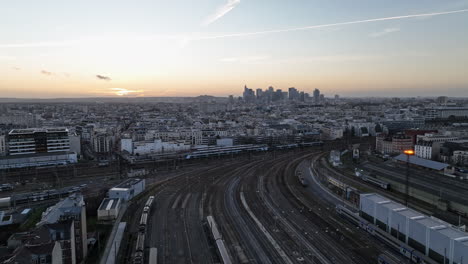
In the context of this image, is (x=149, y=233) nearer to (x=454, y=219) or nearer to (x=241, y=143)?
(x=454, y=219)

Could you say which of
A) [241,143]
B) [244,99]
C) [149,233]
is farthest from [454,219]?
[244,99]

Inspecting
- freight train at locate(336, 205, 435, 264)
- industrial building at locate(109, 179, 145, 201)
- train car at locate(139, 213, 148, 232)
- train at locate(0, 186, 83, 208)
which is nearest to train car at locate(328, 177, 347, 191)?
freight train at locate(336, 205, 435, 264)

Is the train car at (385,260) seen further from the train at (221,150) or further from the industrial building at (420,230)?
the train at (221,150)

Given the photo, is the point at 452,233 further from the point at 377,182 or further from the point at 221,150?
the point at 221,150

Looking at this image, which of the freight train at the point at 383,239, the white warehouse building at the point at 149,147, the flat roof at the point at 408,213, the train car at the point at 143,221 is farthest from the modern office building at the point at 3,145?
the flat roof at the point at 408,213

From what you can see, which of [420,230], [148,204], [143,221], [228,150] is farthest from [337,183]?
[228,150]

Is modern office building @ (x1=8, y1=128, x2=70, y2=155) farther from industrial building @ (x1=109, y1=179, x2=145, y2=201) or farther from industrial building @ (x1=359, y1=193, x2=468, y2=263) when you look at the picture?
industrial building @ (x1=359, y1=193, x2=468, y2=263)
